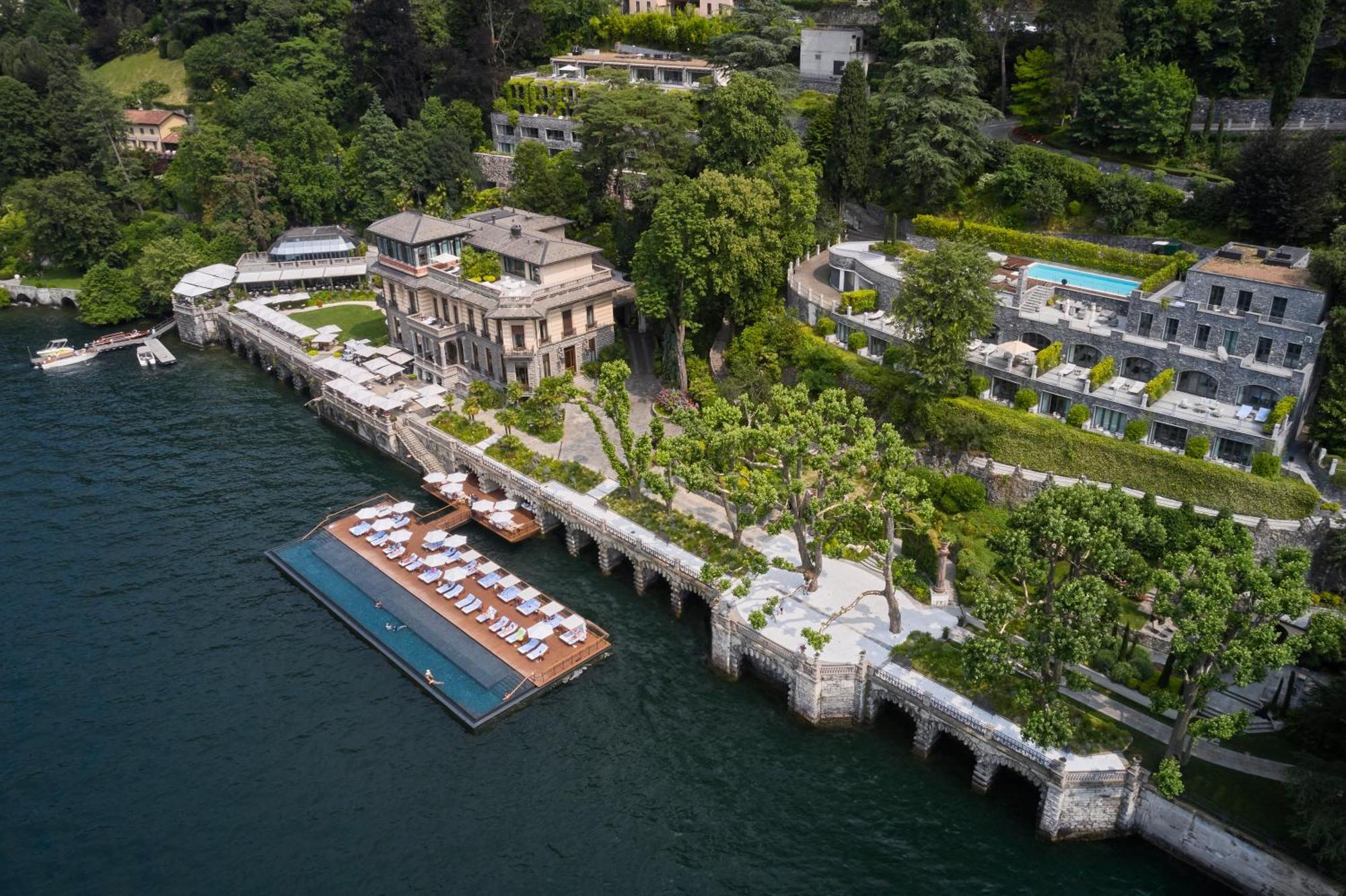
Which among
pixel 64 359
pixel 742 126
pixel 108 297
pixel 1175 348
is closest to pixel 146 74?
pixel 108 297

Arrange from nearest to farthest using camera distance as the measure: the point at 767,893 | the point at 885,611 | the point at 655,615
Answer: the point at 767,893 < the point at 885,611 < the point at 655,615

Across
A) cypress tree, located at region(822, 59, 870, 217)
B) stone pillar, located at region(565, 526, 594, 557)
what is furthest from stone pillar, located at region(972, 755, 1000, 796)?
cypress tree, located at region(822, 59, 870, 217)

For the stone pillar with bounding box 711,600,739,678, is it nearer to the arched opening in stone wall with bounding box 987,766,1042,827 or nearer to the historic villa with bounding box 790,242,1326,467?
the arched opening in stone wall with bounding box 987,766,1042,827

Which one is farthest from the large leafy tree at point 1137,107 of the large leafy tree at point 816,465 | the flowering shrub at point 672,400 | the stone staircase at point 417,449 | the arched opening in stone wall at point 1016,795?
the stone staircase at point 417,449

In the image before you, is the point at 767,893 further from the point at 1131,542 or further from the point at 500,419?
the point at 500,419

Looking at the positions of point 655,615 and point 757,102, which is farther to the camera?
point 757,102

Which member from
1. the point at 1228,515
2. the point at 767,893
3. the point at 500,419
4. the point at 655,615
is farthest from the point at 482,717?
the point at 1228,515

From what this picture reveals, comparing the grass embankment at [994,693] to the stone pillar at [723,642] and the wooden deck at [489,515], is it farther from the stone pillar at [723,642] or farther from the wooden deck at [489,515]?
the wooden deck at [489,515]
